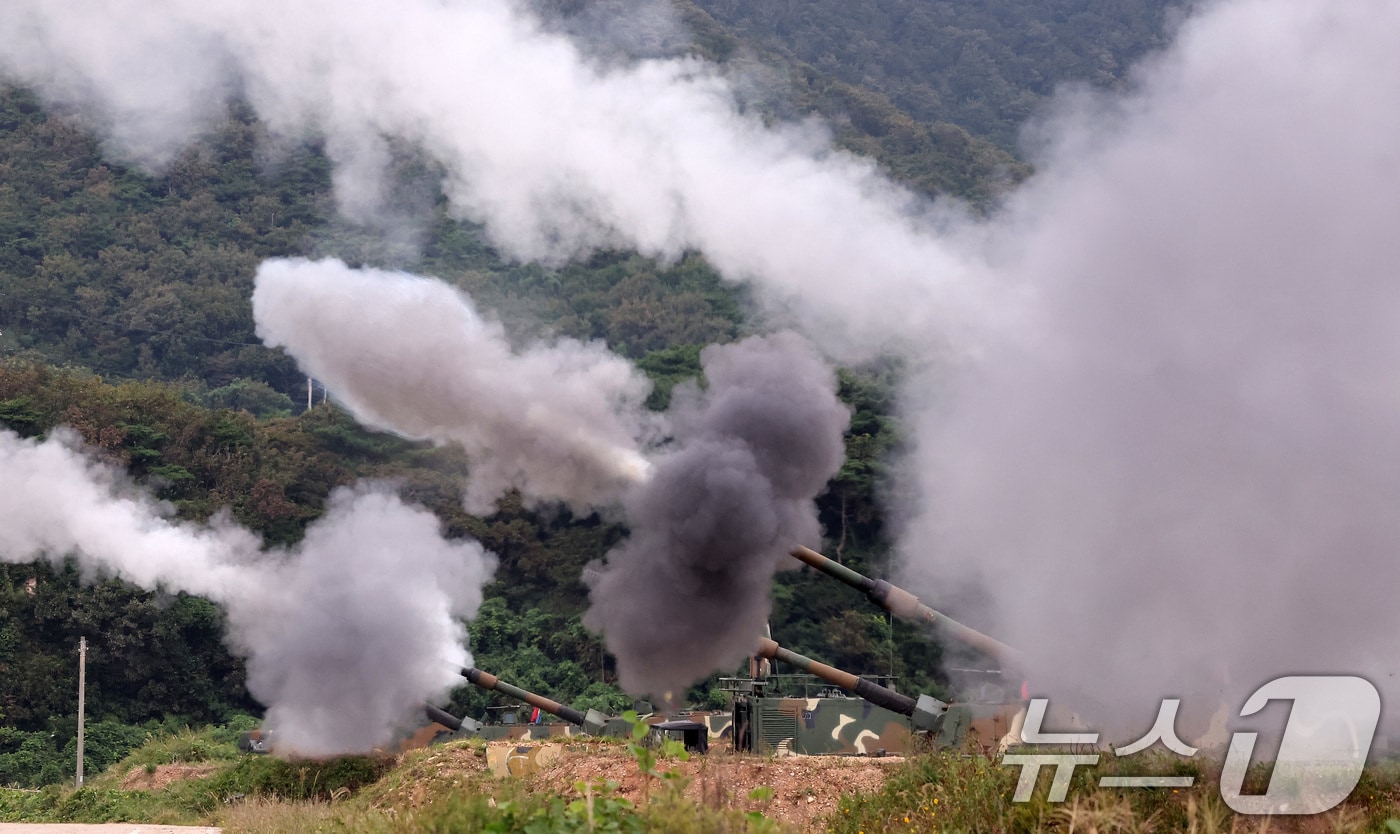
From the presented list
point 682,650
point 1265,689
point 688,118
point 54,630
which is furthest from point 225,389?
point 1265,689

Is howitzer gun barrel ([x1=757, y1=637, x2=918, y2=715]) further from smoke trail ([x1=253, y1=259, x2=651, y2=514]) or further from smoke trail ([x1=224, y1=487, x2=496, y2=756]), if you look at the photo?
smoke trail ([x1=224, y1=487, x2=496, y2=756])

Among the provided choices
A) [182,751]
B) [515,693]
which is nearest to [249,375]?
[182,751]

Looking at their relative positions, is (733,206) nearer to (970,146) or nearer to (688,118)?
(688,118)

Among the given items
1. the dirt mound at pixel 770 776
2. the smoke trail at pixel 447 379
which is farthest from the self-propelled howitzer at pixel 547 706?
the dirt mound at pixel 770 776

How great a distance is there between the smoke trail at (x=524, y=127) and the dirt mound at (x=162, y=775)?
17.9 meters

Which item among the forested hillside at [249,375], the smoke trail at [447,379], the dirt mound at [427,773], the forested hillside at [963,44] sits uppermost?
the forested hillside at [963,44]

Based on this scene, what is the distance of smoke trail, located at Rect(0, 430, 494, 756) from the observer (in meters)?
28.9

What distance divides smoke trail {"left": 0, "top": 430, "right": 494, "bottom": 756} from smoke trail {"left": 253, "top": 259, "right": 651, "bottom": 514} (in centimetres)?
726

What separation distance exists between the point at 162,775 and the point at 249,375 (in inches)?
1494

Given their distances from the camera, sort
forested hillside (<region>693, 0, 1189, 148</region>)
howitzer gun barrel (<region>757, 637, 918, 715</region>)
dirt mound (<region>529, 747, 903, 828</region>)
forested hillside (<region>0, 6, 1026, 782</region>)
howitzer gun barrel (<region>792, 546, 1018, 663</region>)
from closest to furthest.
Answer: dirt mound (<region>529, 747, 903, 828</region>) → howitzer gun barrel (<region>792, 546, 1018, 663</region>) → howitzer gun barrel (<region>757, 637, 918, 715</region>) → forested hillside (<region>0, 6, 1026, 782</region>) → forested hillside (<region>693, 0, 1189, 148</region>)

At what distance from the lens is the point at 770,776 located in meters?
18.9

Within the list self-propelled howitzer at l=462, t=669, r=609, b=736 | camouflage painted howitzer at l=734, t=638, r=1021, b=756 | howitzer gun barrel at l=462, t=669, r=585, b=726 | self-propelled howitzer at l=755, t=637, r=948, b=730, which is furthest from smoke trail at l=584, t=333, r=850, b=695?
howitzer gun barrel at l=462, t=669, r=585, b=726

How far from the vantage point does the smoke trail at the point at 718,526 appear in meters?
21.3

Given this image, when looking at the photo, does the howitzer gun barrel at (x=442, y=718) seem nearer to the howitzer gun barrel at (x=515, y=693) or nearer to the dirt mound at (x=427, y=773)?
the howitzer gun barrel at (x=515, y=693)
